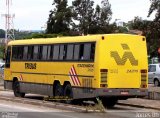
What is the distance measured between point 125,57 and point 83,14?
5882 centimetres

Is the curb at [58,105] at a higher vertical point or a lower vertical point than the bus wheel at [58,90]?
lower

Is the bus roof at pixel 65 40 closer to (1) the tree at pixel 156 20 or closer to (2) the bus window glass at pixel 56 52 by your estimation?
(2) the bus window glass at pixel 56 52

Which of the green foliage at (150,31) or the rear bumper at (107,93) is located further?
the green foliage at (150,31)

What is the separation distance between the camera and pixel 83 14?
81562mm

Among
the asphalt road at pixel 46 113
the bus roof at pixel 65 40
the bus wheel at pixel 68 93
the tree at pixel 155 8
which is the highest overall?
the tree at pixel 155 8

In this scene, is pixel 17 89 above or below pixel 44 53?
below

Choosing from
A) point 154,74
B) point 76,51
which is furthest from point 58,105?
point 154,74

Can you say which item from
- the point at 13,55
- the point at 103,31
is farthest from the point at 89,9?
the point at 13,55

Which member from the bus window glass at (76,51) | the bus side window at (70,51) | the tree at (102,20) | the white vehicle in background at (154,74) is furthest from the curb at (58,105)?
the tree at (102,20)

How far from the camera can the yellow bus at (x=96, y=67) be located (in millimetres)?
22625

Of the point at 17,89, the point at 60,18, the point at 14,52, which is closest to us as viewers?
the point at 17,89

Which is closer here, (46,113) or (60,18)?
(46,113)

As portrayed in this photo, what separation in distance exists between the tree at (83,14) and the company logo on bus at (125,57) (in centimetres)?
5718

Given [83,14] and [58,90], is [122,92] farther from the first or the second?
[83,14]
